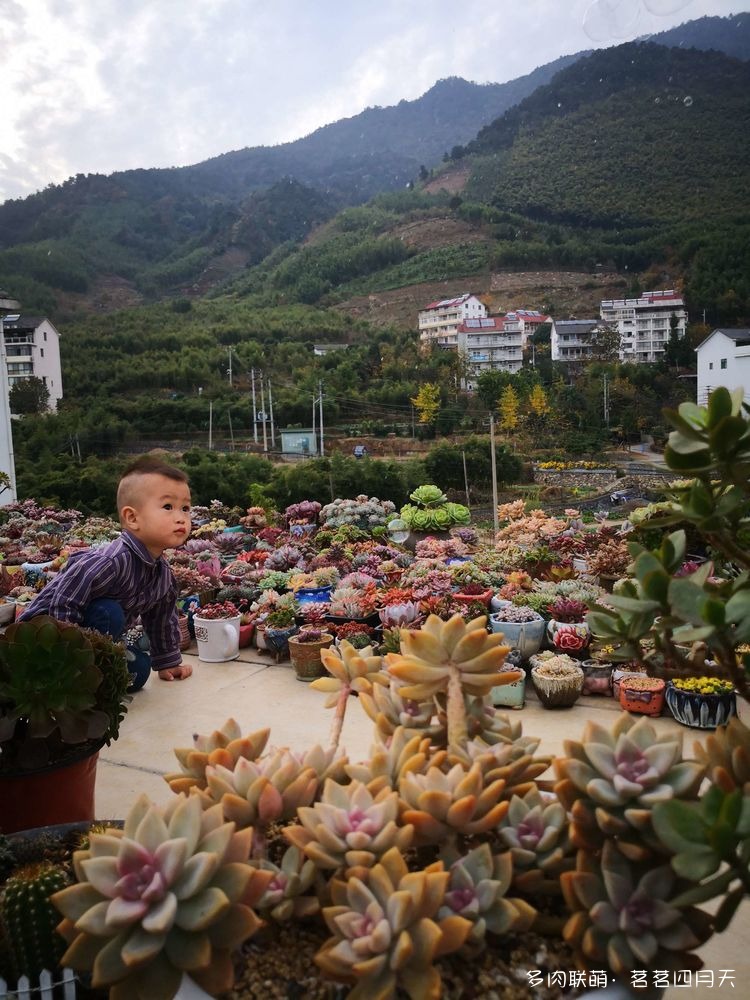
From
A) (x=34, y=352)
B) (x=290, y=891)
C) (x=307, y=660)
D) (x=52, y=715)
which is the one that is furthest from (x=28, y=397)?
(x=290, y=891)

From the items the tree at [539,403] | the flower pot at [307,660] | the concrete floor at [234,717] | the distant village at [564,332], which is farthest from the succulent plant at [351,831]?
the distant village at [564,332]

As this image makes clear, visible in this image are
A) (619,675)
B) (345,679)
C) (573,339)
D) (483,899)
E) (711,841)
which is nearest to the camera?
(711,841)

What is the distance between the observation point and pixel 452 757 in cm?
99

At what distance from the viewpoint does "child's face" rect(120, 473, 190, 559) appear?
2.62m

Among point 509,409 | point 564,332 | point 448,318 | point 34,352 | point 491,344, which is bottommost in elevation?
point 509,409

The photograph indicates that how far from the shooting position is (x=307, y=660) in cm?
362

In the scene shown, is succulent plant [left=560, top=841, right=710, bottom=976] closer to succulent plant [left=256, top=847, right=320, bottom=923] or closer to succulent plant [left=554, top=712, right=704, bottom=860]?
succulent plant [left=554, top=712, right=704, bottom=860]

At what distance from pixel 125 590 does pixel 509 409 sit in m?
30.4

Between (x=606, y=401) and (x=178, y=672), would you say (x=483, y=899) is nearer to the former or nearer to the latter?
(x=178, y=672)

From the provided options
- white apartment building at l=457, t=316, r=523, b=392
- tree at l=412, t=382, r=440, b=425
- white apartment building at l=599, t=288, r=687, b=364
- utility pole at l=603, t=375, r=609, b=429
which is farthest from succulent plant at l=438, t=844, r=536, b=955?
white apartment building at l=457, t=316, r=523, b=392

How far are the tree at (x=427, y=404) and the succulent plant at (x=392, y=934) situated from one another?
1365 inches

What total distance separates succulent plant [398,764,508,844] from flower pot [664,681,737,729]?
7.38 feet

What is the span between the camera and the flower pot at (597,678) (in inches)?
129

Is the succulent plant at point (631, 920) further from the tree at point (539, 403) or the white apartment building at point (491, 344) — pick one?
the white apartment building at point (491, 344)
